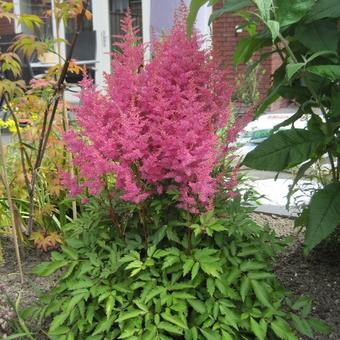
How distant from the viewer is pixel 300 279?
2.54 m

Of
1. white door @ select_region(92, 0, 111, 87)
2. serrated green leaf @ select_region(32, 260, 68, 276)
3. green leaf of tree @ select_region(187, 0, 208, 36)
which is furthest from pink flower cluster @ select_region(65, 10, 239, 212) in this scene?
white door @ select_region(92, 0, 111, 87)

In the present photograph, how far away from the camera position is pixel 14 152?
3.79 m

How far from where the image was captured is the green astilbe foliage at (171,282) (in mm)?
1883

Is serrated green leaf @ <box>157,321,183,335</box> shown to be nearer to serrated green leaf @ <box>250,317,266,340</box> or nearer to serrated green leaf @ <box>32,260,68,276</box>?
serrated green leaf @ <box>250,317,266,340</box>

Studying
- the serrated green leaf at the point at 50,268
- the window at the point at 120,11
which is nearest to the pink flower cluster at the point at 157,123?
the serrated green leaf at the point at 50,268

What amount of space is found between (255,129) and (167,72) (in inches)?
161

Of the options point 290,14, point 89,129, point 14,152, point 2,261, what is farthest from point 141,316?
point 14,152

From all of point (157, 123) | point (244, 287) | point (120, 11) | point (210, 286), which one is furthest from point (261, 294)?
point (120, 11)

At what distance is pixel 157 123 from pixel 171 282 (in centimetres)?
56

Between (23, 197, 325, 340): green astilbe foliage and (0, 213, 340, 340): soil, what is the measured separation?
27cm

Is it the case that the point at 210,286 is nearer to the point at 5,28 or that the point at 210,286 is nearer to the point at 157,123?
the point at 157,123

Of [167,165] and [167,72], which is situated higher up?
[167,72]

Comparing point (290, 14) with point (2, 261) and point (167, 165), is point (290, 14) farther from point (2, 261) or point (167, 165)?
point (2, 261)

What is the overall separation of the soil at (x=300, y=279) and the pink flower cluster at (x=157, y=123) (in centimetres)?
65
